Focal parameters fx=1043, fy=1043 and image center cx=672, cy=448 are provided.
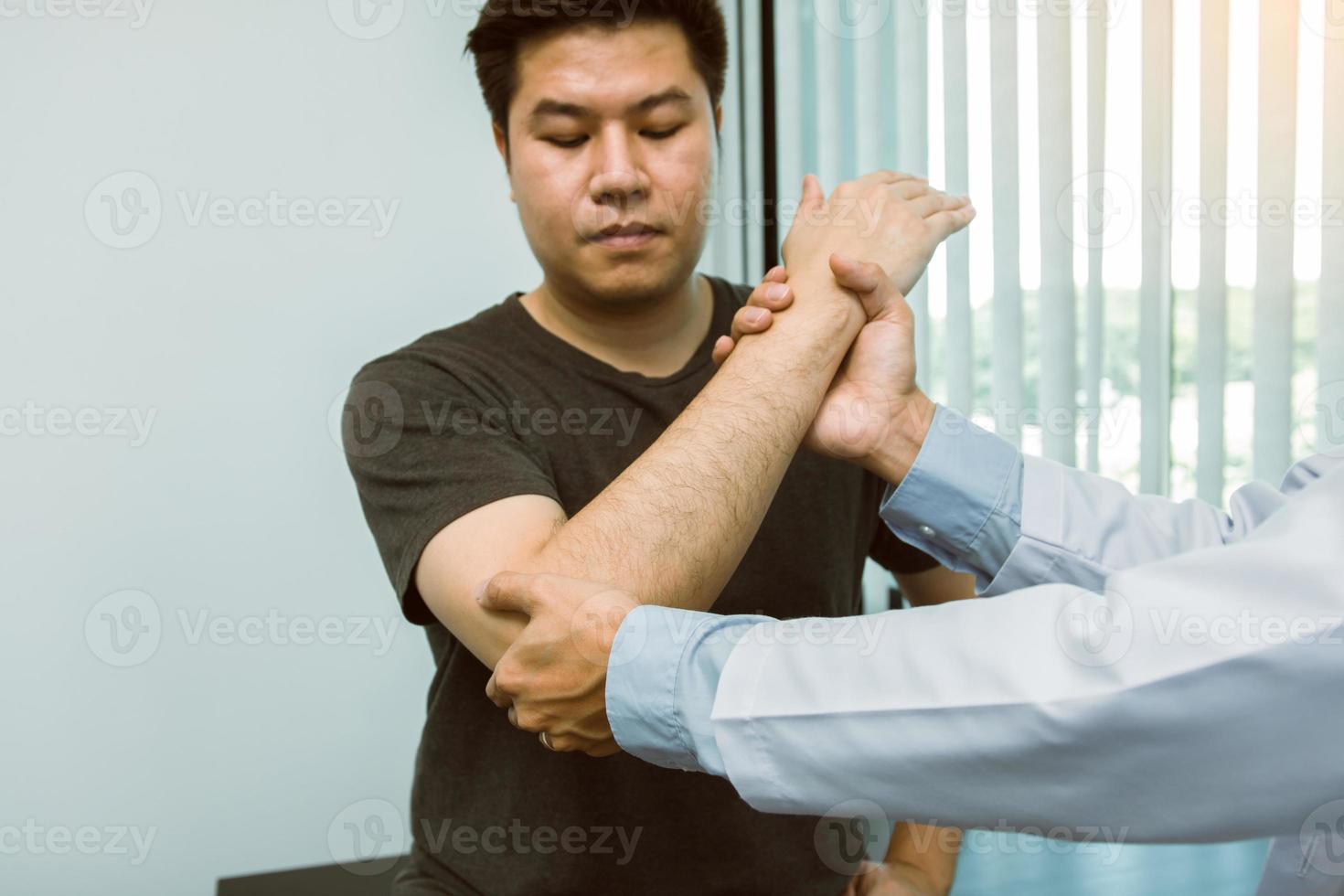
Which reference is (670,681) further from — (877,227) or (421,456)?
(877,227)

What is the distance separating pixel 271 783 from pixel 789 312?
5.82 feet

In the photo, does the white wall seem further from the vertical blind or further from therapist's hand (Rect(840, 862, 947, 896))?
therapist's hand (Rect(840, 862, 947, 896))

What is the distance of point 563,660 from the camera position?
886mm

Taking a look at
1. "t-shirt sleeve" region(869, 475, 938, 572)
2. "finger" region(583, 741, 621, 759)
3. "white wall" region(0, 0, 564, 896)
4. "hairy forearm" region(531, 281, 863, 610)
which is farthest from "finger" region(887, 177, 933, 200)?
"white wall" region(0, 0, 564, 896)

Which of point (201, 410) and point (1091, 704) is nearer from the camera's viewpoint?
point (1091, 704)

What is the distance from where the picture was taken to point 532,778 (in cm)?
122

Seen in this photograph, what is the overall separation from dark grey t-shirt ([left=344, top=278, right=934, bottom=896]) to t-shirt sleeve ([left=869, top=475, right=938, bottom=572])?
0.37 ft

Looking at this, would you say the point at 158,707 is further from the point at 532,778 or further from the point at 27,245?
the point at 532,778

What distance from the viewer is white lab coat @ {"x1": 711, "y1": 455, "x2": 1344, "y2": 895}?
0.68m

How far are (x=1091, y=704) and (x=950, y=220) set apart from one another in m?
0.81

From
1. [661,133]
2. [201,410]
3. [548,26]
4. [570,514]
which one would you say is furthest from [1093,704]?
[201,410]

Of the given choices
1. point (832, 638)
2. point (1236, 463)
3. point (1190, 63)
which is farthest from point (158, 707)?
point (1190, 63)

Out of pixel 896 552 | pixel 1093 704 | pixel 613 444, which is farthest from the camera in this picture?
pixel 896 552

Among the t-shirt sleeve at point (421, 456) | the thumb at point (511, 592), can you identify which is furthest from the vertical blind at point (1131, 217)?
the thumb at point (511, 592)
